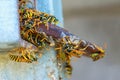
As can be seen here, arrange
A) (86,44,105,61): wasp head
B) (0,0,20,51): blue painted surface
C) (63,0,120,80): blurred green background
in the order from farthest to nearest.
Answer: (63,0,120,80): blurred green background
(86,44,105,61): wasp head
(0,0,20,51): blue painted surface

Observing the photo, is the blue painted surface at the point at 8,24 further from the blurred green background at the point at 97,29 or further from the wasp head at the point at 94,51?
the blurred green background at the point at 97,29

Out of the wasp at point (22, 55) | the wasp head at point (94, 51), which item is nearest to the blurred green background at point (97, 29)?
the wasp head at point (94, 51)

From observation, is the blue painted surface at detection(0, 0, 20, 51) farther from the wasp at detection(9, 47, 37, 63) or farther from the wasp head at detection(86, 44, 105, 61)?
the wasp head at detection(86, 44, 105, 61)

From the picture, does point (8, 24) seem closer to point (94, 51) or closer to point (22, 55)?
point (22, 55)

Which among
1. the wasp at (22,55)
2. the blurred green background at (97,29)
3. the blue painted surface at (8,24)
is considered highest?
the blue painted surface at (8,24)

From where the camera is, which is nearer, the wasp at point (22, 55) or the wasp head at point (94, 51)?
the wasp at point (22, 55)

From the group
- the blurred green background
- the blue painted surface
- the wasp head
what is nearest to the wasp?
the blue painted surface

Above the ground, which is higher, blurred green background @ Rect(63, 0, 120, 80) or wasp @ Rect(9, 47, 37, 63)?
wasp @ Rect(9, 47, 37, 63)

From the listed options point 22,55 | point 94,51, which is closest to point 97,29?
point 94,51

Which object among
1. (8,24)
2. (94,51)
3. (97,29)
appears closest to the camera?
(8,24)

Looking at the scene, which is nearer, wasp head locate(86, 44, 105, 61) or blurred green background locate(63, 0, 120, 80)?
wasp head locate(86, 44, 105, 61)
